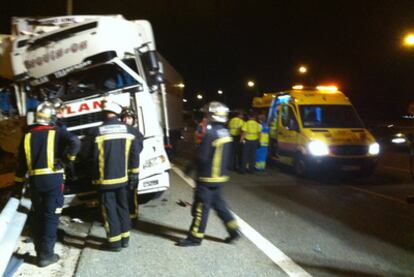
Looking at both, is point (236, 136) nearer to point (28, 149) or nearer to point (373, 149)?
point (373, 149)

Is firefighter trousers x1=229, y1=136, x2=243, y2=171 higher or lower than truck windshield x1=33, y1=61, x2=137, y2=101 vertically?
lower

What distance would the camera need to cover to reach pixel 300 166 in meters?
11.6

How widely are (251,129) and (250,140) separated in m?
0.31

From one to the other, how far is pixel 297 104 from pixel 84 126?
662 centimetres

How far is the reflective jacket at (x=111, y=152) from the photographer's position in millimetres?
5504

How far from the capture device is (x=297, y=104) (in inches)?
476

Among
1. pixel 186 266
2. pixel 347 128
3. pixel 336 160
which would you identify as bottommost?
pixel 186 266

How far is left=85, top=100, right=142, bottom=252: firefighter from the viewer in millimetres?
5508

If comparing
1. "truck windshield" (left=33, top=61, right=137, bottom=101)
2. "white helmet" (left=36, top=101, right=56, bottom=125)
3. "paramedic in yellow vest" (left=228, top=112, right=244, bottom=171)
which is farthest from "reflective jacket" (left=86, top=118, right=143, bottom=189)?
"paramedic in yellow vest" (left=228, top=112, right=244, bottom=171)

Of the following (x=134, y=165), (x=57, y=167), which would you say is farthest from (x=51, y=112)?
(x=134, y=165)

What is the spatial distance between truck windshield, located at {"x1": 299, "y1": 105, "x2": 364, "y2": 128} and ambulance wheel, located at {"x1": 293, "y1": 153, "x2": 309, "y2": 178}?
2.72 feet

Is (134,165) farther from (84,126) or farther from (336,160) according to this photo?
(336,160)

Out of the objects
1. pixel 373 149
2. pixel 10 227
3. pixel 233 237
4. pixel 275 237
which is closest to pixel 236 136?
pixel 373 149

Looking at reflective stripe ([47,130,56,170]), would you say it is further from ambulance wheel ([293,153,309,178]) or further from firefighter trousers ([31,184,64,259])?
ambulance wheel ([293,153,309,178])
